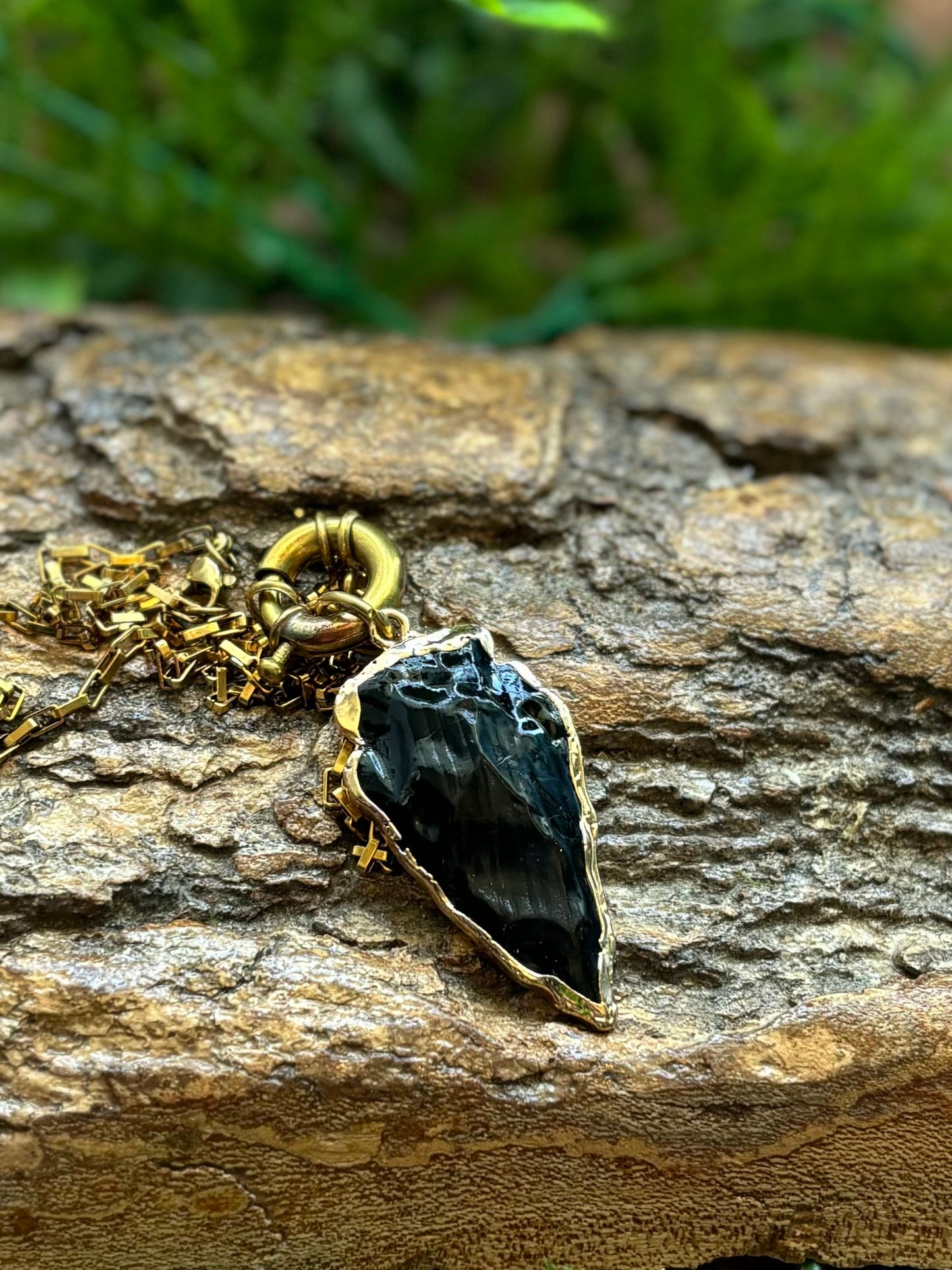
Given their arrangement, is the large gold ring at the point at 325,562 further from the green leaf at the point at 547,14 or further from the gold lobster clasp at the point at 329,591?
the green leaf at the point at 547,14

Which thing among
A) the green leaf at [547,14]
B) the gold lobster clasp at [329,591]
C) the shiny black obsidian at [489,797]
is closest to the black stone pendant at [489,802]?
the shiny black obsidian at [489,797]

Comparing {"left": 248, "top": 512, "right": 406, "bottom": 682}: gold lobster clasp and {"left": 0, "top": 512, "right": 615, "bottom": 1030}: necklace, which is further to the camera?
{"left": 248, "top": 512, "right": 406, "bottom": 682}: gold lobster clasp

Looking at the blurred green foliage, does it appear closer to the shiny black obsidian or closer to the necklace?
the necklace

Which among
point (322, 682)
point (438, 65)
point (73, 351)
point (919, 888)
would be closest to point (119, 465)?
point (73, 351)

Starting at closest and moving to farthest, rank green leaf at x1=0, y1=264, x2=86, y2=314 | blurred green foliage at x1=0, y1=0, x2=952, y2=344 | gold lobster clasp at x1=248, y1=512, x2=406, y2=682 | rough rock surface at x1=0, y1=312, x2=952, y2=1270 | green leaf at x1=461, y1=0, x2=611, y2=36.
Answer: rough rock surface at x1=0, y1=312, x2=952, y2=1270 → gold lobster clasp at x1=248, y1=512, x2=406, y2=682 → green leaf at x1=461, y1=0, x2=611, y2=36 → blurred green foliage at x1=0, y1=0, x2=952, y2=344 → green leaf at x1=0, y1=264, x2=86, y2=314

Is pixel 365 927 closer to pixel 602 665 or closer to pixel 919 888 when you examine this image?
pixel 602 665

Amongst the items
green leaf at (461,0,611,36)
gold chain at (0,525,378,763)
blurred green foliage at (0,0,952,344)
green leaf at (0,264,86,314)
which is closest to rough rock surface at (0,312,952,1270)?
gold chain at (0,525,378,763)
